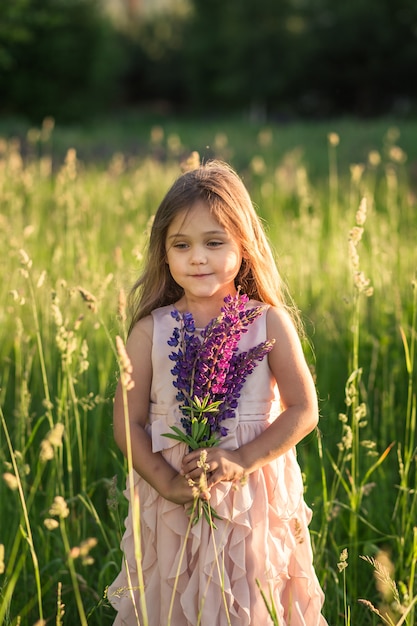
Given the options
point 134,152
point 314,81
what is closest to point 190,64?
point 314,81

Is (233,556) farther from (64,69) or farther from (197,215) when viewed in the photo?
(64,69)

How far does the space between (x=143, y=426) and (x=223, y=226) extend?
0.50 metres

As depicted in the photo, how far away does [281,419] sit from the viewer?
1.76 m

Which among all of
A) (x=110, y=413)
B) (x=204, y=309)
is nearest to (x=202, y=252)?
(x=204, y=309)

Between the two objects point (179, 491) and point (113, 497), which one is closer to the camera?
point (179, 491)

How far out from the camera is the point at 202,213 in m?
1.84

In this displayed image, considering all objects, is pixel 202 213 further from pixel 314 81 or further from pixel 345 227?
pixel 314 81

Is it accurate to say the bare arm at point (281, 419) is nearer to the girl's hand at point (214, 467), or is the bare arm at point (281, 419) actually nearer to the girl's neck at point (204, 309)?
the girl's hand at point (214, 467)

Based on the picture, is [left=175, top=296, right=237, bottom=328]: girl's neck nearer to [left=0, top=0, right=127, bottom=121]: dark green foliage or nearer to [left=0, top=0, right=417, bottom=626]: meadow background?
[left=0, top=0, right=417, bottom=626]: meadow background

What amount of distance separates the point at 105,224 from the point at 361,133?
8.69 meters

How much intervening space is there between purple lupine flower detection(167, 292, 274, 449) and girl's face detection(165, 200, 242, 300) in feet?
0.33

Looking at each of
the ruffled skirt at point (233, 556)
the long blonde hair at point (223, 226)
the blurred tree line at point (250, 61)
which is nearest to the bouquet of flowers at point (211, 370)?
the ruffled skirt at point (233, 556)

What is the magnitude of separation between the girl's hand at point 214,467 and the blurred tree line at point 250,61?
1014 inches

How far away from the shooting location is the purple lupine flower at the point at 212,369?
1642 mm
